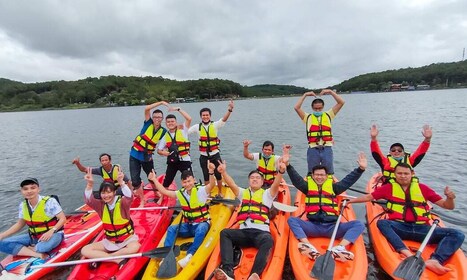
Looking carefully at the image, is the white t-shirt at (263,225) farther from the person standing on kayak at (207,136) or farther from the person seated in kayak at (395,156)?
the person seated in kayak at (395,156)

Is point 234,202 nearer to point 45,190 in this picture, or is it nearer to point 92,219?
point 92,219

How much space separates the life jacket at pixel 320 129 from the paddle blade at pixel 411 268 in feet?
10.6

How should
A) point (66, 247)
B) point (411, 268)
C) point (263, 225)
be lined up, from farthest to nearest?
point (66, 247)
point (263, 225)
point (411, 268)

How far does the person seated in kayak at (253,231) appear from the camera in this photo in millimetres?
4195

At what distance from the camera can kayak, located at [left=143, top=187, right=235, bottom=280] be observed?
4422 millimetres

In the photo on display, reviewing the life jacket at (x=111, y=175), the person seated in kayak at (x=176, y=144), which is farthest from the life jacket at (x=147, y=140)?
the life jacket at (x=111, y=175)

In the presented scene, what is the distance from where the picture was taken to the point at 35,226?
521 cm

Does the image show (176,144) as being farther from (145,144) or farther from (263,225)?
(263,225)

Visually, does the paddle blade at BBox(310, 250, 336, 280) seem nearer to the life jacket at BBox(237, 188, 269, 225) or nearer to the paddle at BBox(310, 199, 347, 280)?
the paddle at BBox(310, 199, 347, 280)

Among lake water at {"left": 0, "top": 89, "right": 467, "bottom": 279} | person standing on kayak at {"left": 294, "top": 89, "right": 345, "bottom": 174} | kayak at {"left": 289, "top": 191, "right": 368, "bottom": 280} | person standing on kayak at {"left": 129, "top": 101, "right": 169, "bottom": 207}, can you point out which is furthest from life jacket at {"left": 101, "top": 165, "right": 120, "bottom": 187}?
person standing on kayak at {"left": 294, "top": 89, "right": 345, "bottom": 174}

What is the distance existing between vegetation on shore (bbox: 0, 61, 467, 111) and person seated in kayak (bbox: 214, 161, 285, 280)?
77915 mm

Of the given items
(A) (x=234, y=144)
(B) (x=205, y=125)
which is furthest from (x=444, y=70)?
(B) (x=205, y=125)

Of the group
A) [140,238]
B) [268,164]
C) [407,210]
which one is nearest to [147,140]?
[140,238]

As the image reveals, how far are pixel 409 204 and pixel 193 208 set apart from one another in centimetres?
366
